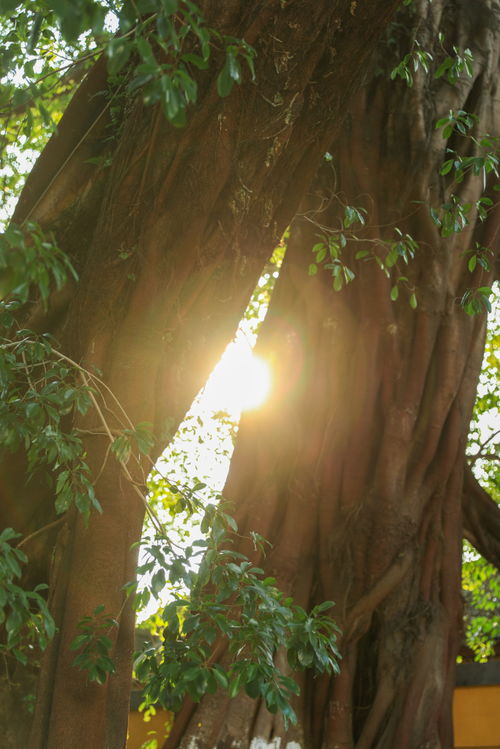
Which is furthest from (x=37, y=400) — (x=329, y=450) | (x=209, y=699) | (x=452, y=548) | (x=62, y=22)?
(x=452, y=548)

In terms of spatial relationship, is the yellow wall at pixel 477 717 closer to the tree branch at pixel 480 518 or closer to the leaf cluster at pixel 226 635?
the tree branch at pixel 480 518

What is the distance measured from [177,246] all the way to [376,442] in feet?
8.11

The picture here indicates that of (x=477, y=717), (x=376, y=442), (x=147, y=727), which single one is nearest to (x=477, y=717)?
(x=477, y=717)

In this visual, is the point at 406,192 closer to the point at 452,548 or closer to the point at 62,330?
the point at 452,548

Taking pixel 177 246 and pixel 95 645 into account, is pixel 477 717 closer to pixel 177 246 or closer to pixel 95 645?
pixel 95 645

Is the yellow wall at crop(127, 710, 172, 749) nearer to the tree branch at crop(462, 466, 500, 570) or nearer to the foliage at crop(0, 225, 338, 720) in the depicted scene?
the tree branch at crop(462, 466, 500, 570)

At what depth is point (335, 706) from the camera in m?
4.36

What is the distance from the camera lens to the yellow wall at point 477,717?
17.1ft

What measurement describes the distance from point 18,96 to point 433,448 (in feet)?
11.0

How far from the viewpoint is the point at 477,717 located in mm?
5277

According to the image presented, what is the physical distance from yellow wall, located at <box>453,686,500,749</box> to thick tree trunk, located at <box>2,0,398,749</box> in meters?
3.35

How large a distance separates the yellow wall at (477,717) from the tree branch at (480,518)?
2.98 feet

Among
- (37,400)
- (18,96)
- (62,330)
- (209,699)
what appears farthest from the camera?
(209,699)

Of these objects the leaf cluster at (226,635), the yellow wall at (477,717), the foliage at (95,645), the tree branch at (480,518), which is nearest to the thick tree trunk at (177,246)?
the foliage at (95,645)
